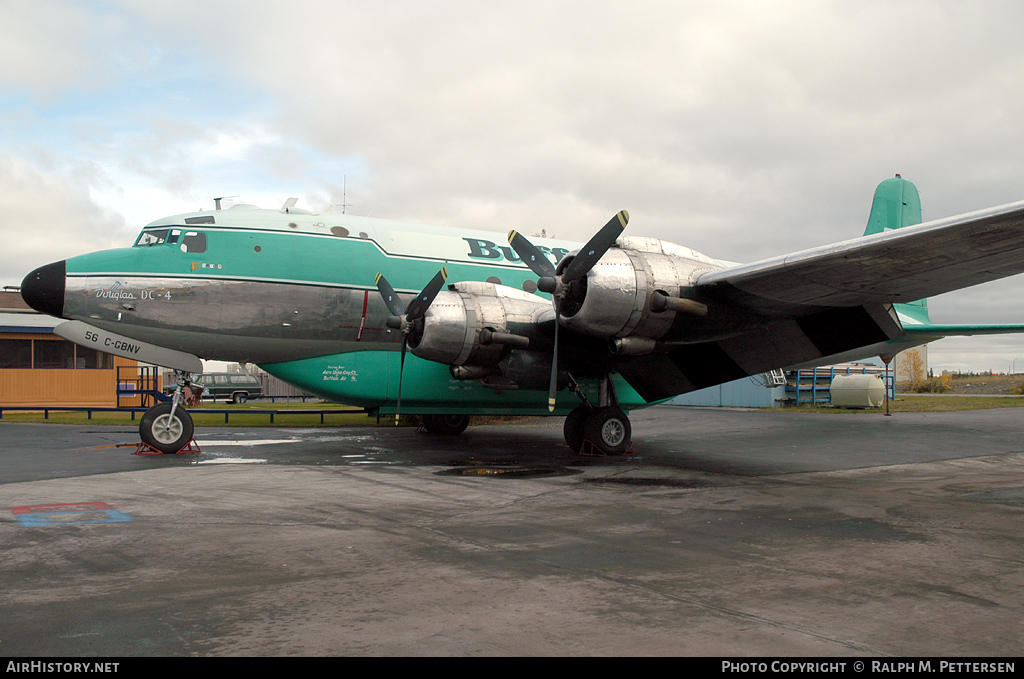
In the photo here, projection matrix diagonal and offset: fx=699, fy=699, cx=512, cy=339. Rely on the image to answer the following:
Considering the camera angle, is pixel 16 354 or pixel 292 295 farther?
pixel 16 354

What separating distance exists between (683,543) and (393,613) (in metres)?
3.18

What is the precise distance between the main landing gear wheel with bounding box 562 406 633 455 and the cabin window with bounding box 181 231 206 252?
8.68 m

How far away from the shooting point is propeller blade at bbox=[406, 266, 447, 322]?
13.6 m

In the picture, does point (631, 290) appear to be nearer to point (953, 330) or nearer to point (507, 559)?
point (507, 559)

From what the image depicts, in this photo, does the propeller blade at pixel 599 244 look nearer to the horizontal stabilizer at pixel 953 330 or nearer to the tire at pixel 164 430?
the tire at pixel 164 430

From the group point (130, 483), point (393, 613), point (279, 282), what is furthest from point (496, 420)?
point (393, 613)

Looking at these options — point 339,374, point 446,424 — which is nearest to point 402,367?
point 339,374

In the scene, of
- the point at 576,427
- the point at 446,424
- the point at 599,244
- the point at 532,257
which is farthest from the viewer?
the point at 446,424

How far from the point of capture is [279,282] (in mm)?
14641

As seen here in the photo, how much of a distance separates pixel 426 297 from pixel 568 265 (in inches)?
118

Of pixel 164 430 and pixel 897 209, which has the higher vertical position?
pixel 897 209

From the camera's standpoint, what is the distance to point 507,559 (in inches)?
230

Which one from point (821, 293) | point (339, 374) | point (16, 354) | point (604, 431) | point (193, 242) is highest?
point (193, 242)

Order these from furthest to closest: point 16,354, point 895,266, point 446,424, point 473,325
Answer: point 16,354
point 446,424
point 473,325
point 895,266
